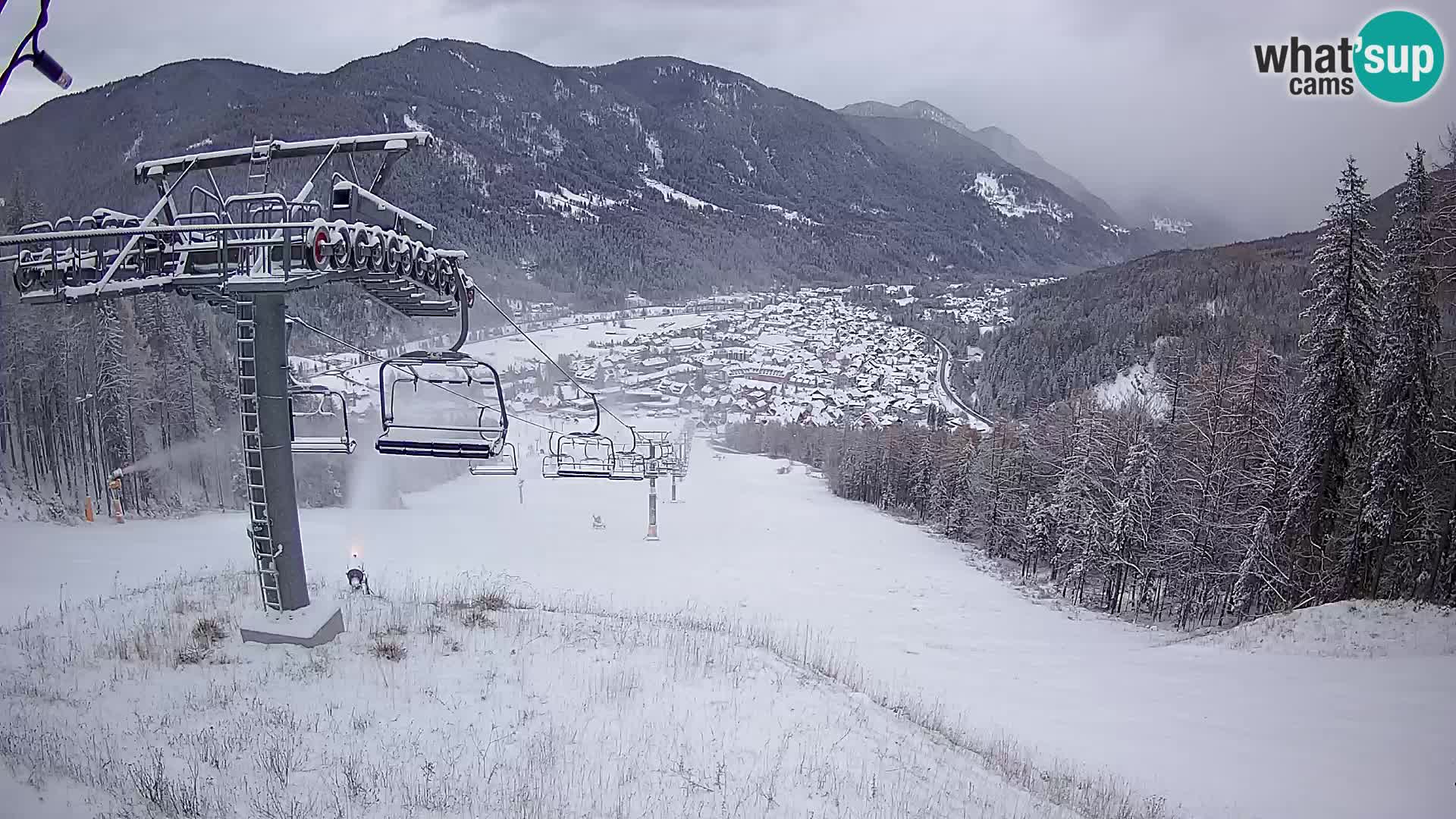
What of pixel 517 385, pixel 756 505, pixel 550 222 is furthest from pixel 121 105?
pixel 756 505

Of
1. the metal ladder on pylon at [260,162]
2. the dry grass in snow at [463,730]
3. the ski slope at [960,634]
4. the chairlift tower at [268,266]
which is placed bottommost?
the ski slope at [960,634]

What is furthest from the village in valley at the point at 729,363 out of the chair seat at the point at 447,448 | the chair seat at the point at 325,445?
the chair seat at the point at 447,448

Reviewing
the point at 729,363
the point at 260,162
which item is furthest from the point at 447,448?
the point at 729,363

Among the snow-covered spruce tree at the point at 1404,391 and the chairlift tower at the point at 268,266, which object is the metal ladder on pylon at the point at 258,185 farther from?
the snow-covered spruce tree at the point at 1404,391

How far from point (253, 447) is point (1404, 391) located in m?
23.0

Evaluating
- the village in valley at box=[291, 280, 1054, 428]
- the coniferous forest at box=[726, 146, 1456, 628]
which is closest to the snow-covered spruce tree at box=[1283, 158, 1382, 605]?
the coniferous forest at box=[726, 146, 1456, 628]

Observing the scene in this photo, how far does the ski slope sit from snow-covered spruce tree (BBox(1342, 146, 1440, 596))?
16.4ft

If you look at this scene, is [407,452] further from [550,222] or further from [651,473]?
[550,222]

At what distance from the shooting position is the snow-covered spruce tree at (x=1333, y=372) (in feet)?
56.2

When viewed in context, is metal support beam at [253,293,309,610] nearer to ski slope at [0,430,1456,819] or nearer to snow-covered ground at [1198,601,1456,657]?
ski slope at [0,430,1456,819]

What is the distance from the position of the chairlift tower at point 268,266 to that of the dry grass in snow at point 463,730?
44.3 inches

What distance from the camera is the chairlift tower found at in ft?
20.4

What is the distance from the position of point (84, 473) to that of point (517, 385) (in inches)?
1679

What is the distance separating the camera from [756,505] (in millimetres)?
45750
